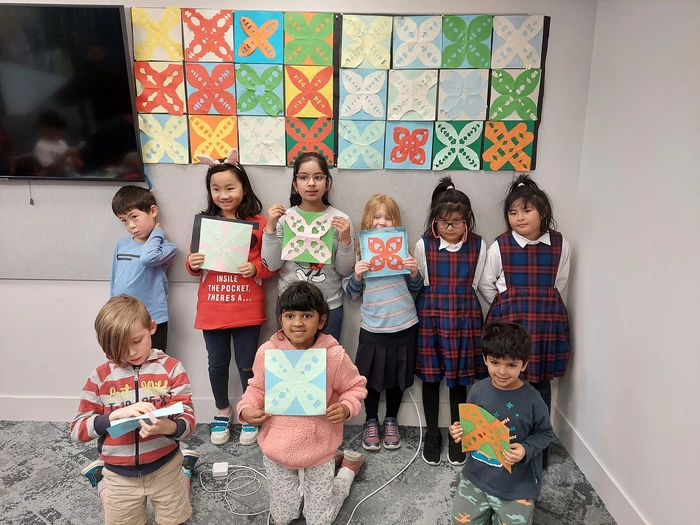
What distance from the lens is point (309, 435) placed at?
176 cm

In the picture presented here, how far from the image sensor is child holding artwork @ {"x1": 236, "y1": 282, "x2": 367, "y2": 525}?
5.60 ft

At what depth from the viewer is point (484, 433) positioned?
5.24 ft

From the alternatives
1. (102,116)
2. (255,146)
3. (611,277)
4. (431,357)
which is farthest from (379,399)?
(102,116)

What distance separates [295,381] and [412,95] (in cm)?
145

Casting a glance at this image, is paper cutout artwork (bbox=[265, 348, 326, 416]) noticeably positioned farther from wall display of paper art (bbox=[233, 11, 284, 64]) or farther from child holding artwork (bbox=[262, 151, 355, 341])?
wall display of paper art (bbox=[233, 11, 284, 64])

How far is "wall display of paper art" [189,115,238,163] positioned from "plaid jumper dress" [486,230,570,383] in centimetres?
142

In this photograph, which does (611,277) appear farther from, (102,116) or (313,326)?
(102,116)

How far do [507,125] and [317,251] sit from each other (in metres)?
1.12

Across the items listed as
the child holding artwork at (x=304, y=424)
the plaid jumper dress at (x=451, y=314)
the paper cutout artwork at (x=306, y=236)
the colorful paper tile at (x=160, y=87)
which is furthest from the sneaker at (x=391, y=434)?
the colorful paper tile at (x=160, y=87)

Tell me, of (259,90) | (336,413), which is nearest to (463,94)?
(259,90)

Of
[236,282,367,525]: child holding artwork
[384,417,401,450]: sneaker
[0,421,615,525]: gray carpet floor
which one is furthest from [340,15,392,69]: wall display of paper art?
[0,421,615,525]: gray carpet floor

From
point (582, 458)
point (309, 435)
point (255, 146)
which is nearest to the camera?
point (309, 435)

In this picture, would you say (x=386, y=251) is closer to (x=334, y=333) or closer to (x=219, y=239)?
(x=334, y=333)

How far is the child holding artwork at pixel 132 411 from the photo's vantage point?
158 cm
